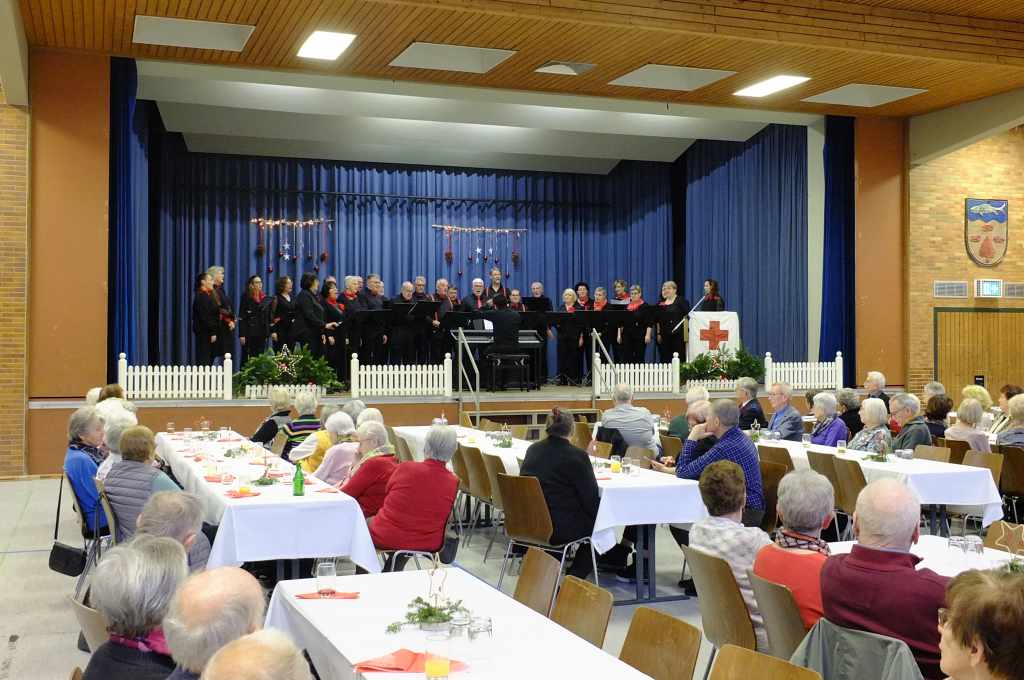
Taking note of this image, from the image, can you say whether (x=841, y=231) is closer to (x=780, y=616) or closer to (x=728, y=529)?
(x=728, y=529)

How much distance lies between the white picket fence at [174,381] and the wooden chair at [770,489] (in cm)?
831

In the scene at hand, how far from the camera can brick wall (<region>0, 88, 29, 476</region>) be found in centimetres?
1270

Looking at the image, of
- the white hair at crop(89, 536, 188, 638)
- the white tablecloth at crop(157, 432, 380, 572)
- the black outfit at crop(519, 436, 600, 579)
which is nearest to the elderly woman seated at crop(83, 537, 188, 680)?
the white hair at crop(89, 536, 188, 638)

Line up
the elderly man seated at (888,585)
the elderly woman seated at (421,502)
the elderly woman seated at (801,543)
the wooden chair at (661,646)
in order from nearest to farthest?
the wooden chair at (661,646) → the elderly man seated at (888,585) → the elderly woman seated at (801,543) → the elderly woman seated at (421,502)

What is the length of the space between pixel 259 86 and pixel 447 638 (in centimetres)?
1401

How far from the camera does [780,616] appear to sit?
3.72 metres

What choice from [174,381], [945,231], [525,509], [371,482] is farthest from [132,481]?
[945,231]

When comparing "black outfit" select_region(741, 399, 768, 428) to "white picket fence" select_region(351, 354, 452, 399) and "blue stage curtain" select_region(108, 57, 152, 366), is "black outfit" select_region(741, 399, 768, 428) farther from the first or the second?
"blue stage curtain" select_region(108, 57, 152, 366)

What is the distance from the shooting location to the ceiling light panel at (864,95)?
15.1 meters

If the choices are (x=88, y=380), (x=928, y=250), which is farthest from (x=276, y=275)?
(x=928, y=250)

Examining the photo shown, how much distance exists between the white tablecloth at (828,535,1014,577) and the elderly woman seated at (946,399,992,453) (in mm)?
4541

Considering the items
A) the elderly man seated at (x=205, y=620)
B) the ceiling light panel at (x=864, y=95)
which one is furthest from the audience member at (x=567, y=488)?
the ceiling light panel at (x=864, y=95)

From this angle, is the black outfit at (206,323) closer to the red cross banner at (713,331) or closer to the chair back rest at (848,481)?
the red cross banner at (713,331)

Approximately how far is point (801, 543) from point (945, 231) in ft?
47.6
